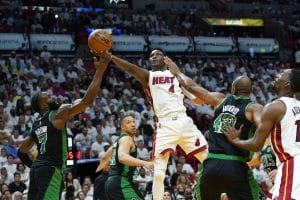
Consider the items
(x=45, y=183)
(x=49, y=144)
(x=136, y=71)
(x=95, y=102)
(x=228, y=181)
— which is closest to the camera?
(x=228, y=181)

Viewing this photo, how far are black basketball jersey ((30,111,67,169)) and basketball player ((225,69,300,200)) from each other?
8.39ft

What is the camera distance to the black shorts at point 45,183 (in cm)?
709

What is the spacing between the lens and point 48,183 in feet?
23.4

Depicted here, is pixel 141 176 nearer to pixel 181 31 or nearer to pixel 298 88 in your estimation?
Answer: pixel 298 88

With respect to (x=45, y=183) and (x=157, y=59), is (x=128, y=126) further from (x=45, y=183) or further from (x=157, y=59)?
(x=45, y=183)

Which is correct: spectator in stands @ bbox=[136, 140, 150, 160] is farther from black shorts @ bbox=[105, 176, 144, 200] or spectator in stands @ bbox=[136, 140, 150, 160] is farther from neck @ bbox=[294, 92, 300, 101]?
neck @ bbox=[294, 92, 300, 101]

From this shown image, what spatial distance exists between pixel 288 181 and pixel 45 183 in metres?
2.94

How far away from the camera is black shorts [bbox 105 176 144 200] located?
819 centimetres

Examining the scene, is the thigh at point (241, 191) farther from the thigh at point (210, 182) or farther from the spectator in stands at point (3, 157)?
the spectator in stands at point (3, 157)

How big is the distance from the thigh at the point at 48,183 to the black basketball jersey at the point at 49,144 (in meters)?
0.09

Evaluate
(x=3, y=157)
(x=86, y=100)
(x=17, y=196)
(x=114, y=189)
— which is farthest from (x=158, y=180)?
(x=3, y=157)

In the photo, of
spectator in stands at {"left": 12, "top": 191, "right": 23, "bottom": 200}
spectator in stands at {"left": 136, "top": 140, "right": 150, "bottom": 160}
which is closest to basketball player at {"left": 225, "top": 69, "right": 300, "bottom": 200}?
spectator in stands at {"left": 12, "top": 191, "right": 23, "bottom": 200}

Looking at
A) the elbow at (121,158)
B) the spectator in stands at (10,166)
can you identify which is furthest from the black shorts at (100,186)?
the spectator in stands at (10,166)

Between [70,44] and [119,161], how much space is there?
15.1m
